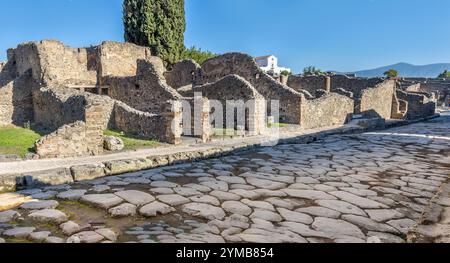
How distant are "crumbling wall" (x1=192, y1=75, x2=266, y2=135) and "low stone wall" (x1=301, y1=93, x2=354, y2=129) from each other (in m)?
2.61

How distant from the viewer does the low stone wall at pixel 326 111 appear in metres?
13.7

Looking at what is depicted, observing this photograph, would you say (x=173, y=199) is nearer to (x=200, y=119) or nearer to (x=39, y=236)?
(x=39, y=236)

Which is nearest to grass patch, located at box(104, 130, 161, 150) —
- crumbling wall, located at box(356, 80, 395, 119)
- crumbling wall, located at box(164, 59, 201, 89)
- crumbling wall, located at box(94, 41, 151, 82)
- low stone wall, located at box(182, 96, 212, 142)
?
low stone wall, located at box(182, 96, 212, 142)

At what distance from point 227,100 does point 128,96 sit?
572 centimetres

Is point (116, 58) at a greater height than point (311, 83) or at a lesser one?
greater

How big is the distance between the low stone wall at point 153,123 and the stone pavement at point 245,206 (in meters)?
3.24

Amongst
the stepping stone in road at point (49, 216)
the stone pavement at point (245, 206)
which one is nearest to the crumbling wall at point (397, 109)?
the stone pavement at point (245, 206)

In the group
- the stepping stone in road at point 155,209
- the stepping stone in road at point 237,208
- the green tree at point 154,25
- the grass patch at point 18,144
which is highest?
the green tree at point 154,25

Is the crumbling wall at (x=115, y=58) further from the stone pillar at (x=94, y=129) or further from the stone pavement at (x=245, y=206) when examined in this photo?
the stone pavement at (x=245, y=206)

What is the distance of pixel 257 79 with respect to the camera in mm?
16547

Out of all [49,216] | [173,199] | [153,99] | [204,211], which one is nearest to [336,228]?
[204,211]

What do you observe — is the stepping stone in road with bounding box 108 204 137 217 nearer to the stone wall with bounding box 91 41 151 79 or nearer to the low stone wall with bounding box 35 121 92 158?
the low stone wall with bounding box 35 121 92 158

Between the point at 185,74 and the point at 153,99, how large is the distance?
6.52m

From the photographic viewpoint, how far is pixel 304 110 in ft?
44.3
